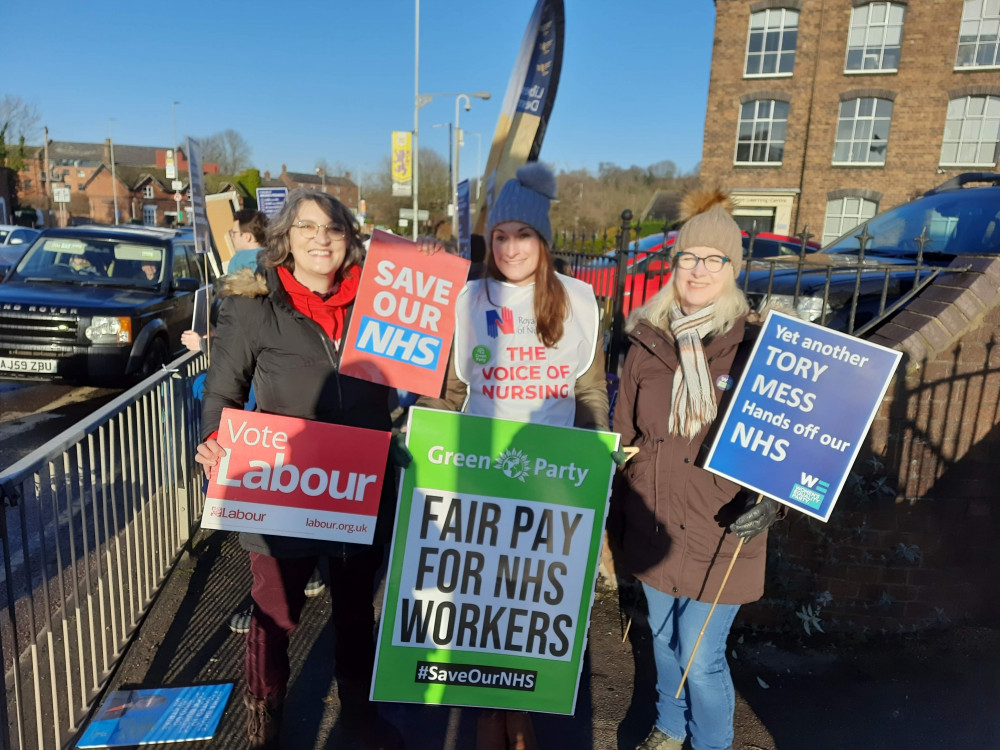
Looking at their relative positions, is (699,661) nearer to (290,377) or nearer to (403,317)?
(403,317)

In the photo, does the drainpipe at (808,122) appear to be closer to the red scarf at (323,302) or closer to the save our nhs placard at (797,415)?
the save our nhs placard at (797,415)

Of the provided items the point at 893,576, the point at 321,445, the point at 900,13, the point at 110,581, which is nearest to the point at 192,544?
the point at 110,581

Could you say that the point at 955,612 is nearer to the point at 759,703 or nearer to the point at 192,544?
the point at 759,703

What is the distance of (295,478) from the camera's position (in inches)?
92.3

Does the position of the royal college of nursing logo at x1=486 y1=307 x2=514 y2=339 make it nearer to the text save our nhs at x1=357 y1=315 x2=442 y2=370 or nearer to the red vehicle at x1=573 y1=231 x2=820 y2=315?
the text save our nhs at x1=357 y1=315 x2=442 y2=370

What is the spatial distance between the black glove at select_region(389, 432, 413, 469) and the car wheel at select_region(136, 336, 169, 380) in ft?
20.5

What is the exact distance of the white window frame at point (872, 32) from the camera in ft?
79.2

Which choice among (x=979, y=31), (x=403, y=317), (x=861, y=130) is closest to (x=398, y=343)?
(x=403, y=317)

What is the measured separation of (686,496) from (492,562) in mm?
733

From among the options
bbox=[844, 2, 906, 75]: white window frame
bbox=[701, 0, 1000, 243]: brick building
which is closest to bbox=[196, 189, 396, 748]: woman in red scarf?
bbox=[701, 0, 1000, 243]: brick building

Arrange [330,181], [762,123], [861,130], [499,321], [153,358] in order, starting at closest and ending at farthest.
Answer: [499,321], [153,358], [861,130], [762,123], [330,181]

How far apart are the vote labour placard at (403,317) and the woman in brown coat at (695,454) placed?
0.73 metres

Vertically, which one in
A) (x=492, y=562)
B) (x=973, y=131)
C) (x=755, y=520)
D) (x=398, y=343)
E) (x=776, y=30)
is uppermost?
(x=776, y=30)

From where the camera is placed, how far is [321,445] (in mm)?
2318
